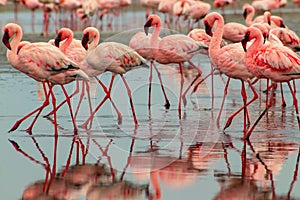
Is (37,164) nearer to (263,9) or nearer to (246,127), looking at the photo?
(246,127)

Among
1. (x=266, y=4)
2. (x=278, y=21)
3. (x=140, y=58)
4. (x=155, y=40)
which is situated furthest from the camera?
(x=266, y=4)

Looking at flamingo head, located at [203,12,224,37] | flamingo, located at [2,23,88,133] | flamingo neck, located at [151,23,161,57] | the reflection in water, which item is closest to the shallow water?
the reflection in water

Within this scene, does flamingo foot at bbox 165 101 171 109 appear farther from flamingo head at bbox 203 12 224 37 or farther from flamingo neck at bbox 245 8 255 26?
flamingo neck at bbox 245 8 255 26

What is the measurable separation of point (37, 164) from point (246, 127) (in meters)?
2.98

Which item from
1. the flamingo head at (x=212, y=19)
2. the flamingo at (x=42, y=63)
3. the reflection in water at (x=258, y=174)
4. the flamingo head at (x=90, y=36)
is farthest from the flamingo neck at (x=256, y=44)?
the flamingo head at (x=90, y=36)

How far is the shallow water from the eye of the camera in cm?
698

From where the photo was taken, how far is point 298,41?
1299cm

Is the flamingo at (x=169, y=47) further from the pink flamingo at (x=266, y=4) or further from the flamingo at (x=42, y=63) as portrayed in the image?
the pink flamingo at (x=266, y=4)

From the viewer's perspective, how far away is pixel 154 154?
8461 mm

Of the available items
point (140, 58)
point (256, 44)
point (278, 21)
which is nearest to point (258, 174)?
point (256, 44)

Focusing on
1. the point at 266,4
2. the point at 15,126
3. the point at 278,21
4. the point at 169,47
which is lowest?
the point at 15,126

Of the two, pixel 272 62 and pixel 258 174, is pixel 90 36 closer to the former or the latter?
pixel 272 62

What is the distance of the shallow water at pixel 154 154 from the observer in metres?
6.98

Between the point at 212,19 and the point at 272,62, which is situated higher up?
the point at 212,19
